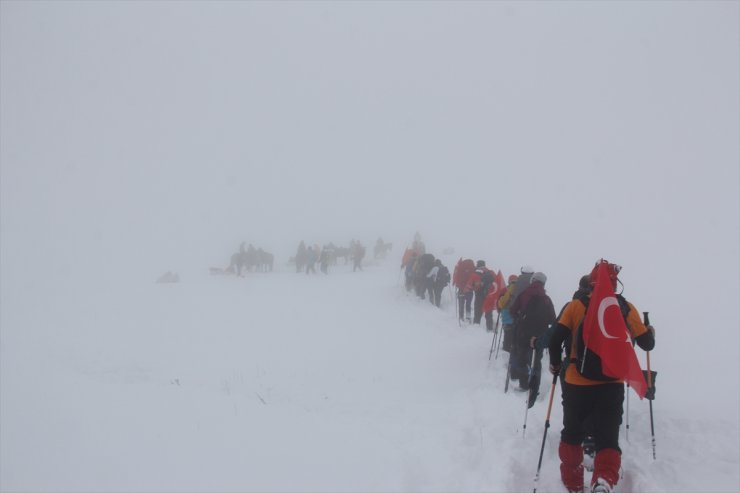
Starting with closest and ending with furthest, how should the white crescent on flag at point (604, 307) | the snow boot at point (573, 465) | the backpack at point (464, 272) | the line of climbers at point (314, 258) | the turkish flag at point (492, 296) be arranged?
the white crescent on flag at point (604, 307) < the snow boot at point (573, 465) < the turkish flag at point (492, 296) < the backpack at point (464, 272) < the line of climbers at point (314, 258)

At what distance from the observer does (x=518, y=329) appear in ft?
24.5

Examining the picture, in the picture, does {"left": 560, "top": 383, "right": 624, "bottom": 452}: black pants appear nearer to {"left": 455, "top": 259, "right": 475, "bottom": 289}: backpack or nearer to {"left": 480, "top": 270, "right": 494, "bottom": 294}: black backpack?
{"left": 480, "top": 270, "right": 494, "bottom": 294}: black backpack

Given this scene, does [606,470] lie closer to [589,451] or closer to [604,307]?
[589,451]

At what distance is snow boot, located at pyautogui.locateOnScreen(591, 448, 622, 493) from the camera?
4.14 metres

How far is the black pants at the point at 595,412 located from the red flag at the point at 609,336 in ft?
0.83

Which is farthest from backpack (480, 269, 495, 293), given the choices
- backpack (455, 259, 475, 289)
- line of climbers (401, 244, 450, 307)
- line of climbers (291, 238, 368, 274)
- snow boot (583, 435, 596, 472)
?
line of climbers (291, 238, 368, 274)

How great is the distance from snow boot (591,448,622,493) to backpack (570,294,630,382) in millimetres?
680

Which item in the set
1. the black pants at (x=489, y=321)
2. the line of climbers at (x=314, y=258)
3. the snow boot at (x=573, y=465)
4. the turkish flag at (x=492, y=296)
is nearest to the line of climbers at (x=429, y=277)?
the black pants at (x=489, y=321)

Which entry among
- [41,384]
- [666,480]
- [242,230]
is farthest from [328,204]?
[666,480]

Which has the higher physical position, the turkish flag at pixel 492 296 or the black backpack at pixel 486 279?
the black backpack at pixel 486 279

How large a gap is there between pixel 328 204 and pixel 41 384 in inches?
3940

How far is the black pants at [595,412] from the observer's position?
14.3 feet

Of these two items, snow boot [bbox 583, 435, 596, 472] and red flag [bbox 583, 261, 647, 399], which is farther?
snow boot [bbox 583, 435, 596, 472]

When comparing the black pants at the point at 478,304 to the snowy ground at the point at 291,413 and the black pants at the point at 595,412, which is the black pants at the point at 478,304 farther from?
the black pants at the point at 595,412
